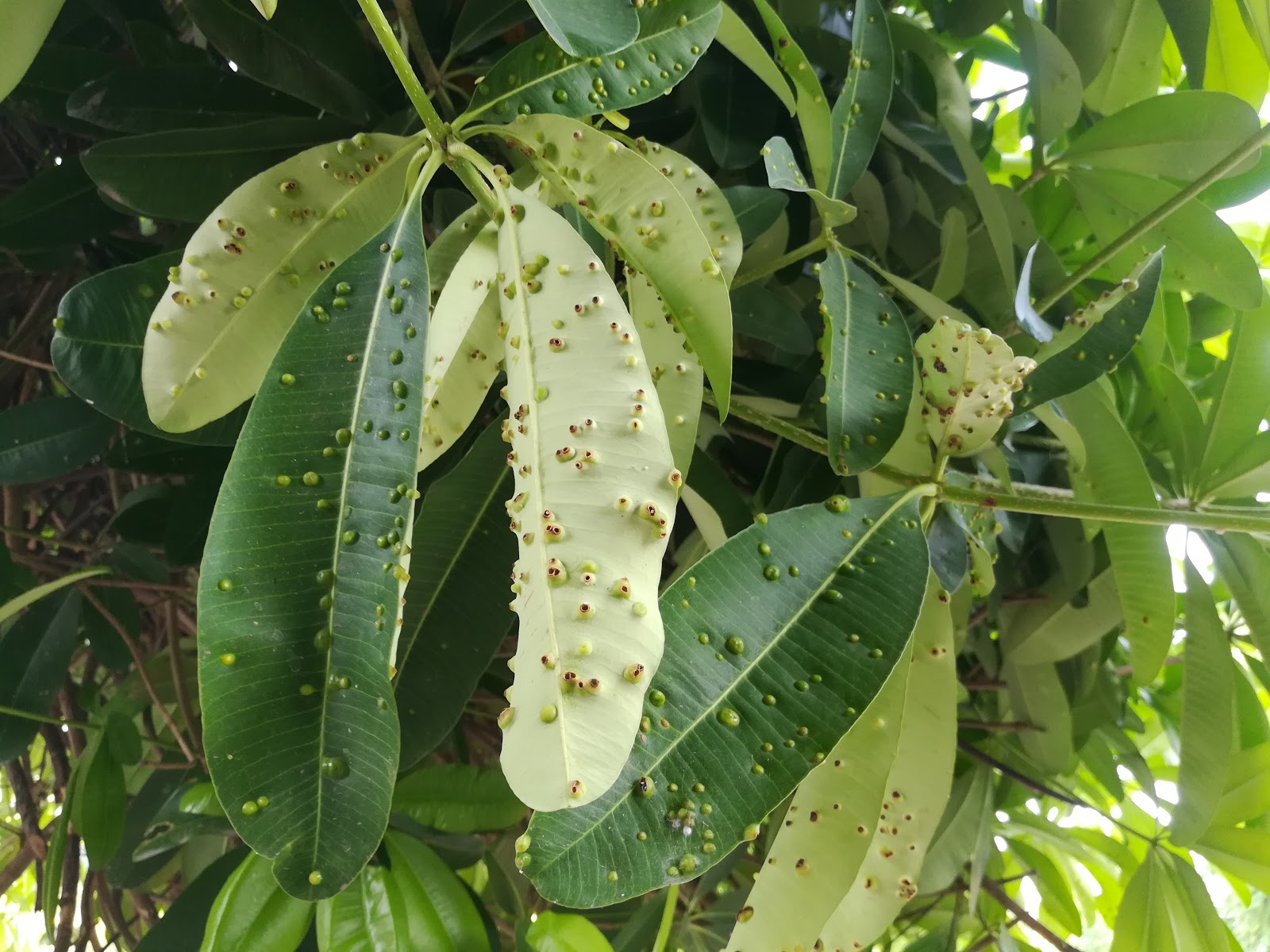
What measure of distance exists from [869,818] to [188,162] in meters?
0.62

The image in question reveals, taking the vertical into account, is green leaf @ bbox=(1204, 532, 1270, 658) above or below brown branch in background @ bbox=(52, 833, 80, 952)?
above

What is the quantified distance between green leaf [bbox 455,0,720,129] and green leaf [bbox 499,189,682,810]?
0.07m

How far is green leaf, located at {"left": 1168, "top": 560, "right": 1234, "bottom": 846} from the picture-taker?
2.02 ft

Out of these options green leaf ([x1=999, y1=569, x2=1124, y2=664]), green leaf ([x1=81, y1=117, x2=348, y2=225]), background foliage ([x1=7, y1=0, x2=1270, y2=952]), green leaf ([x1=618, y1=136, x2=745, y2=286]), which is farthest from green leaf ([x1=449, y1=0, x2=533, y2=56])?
green leaf ([x1=999, y1=569, x2=1124, y2=664])

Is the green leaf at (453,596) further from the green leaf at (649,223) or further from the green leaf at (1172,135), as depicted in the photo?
the green leaf at (1172,135)

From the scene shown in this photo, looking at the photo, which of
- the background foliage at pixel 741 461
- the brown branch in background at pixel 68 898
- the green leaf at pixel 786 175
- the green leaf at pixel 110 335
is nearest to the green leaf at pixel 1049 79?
the background foliage at pixel 741 461

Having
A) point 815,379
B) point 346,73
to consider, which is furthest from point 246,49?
point 815,379

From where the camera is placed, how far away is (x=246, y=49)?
22.5 inches

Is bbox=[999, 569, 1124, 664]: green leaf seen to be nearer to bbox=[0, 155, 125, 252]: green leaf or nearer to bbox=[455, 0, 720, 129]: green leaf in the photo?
bbox=[455, 0, 720, 129]: green leaf

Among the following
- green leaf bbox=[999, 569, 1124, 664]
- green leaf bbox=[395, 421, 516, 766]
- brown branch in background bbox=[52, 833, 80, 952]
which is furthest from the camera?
brown branch in background bbox=[52, 833, 80, 952]

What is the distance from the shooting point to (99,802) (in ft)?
2.25

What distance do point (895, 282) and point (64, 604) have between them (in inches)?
31.5

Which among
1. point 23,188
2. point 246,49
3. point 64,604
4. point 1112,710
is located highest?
point 246,49

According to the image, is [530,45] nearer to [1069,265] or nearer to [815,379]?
[815,379]
